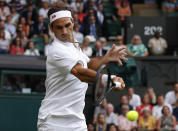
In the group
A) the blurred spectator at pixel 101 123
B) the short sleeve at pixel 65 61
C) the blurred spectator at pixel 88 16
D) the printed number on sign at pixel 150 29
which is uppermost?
the blurred spectator at pixel 88 16

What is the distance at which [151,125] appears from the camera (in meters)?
12.0

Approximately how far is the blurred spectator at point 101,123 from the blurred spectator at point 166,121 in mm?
1325

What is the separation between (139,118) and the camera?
12031 millimetres

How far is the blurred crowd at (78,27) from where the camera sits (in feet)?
44.0

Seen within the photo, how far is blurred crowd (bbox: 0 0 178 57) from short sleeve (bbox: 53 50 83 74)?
28.1ft

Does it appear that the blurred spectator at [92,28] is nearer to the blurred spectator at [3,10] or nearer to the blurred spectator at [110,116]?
the blurred spectator at [3,10]

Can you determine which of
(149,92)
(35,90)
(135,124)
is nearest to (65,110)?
(35,90)

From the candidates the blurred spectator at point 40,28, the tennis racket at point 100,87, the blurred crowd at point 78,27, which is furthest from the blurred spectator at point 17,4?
the tennis racket at point 100,87

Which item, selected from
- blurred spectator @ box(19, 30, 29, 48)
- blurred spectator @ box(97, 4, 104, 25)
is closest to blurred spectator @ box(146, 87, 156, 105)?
blurred spectator @ box(97, 4, 104, 25)

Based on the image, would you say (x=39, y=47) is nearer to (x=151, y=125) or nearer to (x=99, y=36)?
(x=99, y=36)

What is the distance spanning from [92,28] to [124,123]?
3995 mm

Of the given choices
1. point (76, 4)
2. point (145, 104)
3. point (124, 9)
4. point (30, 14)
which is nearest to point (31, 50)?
point (30, 14)

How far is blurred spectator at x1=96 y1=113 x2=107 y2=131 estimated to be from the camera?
39.0 ft

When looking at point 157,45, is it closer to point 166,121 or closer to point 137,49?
point 137,49
